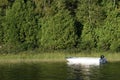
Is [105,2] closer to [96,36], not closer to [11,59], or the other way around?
[96,36]

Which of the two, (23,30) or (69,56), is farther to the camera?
(23,30)

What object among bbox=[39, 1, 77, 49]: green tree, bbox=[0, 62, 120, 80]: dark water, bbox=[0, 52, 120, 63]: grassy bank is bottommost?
bbox=[0, 52, 120, 63]: grassy bank

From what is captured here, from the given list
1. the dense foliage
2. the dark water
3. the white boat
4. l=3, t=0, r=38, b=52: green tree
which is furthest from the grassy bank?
the dark water

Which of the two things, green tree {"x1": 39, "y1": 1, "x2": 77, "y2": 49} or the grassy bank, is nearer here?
the grassy bank

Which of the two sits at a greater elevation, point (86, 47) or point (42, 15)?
point (42, 15)

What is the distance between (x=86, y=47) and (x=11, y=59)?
16.9 meters

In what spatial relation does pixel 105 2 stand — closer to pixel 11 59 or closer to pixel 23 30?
pixel 23 30

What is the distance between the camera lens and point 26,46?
299 feet

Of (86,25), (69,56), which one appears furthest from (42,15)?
(69,56)

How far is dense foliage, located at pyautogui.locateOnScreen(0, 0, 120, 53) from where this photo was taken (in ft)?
295

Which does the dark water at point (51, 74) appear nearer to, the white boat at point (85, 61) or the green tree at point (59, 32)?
the white boat at point (85, 61)

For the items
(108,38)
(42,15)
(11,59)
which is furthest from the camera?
(42,15)

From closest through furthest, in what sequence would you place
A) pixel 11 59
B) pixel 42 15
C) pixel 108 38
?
pixel 11 59
pixel 108 38
pixel 42 15

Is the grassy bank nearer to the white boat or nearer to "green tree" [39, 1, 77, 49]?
the white boat
